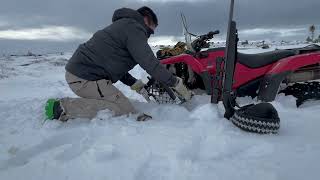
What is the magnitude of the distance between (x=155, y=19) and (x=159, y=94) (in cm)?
119

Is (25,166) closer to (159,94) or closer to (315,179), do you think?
(315,179)

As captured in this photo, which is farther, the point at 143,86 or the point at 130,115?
the point at 143,86

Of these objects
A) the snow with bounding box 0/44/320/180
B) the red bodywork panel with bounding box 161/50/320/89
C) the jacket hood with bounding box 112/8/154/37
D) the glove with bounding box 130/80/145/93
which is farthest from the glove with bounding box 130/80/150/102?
the jacket hood with bounding box 112/8/154/37

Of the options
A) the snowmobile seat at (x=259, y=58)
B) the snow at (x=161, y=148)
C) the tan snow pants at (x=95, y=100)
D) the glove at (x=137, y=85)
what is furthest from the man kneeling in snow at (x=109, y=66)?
the snowmobile seat at (x=259, y=58)

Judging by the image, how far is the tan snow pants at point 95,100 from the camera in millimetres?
5172

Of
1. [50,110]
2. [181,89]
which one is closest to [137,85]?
[181,89]

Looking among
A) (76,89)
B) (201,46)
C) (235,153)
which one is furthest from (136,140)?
(201,46)

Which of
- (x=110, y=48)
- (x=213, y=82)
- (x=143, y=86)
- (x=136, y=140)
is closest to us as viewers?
(x=136, y=140)

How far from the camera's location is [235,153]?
11.1 feet

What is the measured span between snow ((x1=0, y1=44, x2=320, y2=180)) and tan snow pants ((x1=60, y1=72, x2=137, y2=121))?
0.14 m

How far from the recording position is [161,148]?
11.5 ft

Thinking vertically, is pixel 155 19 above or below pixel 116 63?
above

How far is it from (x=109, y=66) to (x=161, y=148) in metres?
1.92

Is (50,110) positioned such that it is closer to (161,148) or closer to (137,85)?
(137,85)
